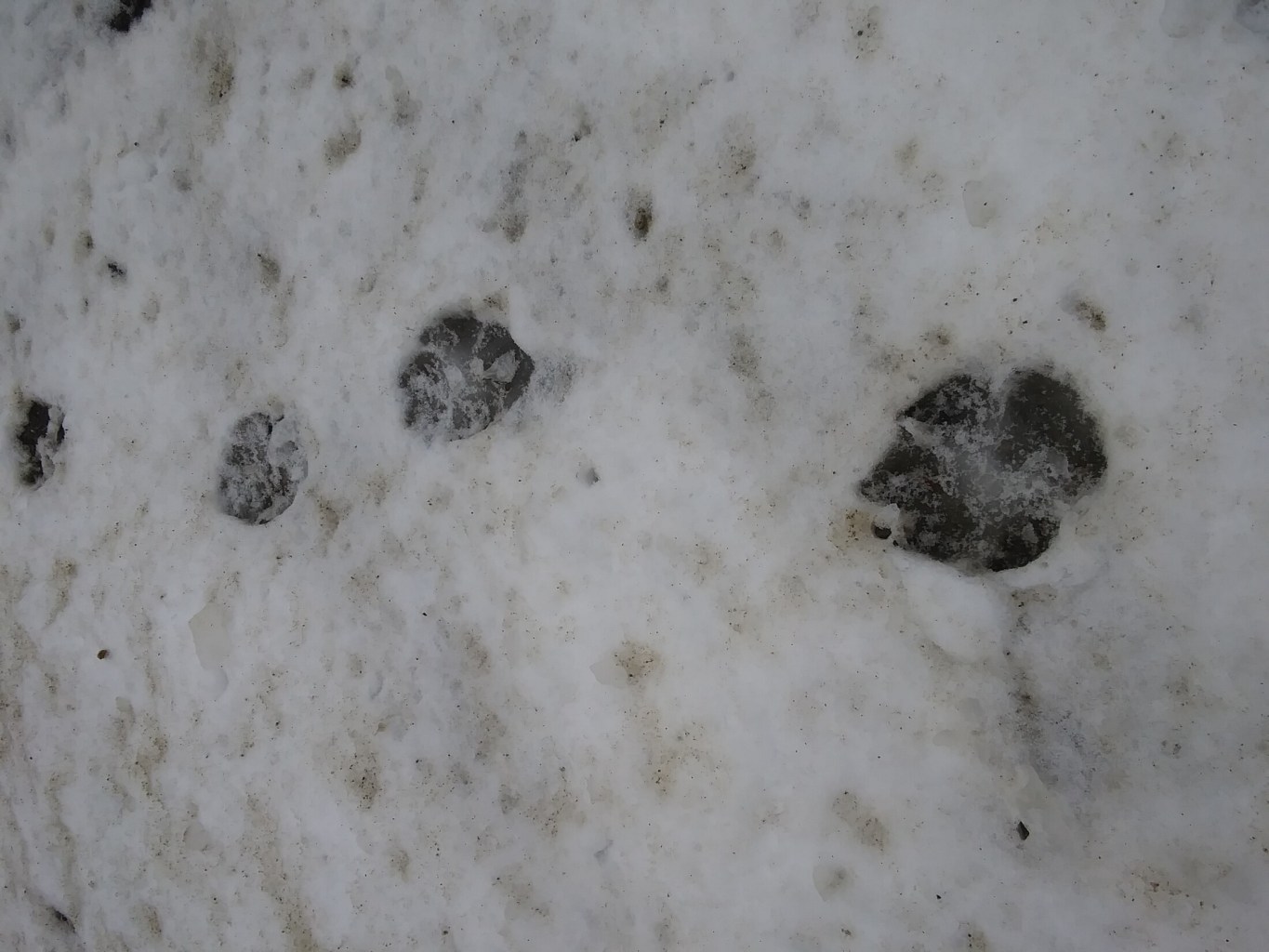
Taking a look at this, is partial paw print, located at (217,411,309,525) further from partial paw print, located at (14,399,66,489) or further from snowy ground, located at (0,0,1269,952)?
partial paw print, located at (14,399,66,489)

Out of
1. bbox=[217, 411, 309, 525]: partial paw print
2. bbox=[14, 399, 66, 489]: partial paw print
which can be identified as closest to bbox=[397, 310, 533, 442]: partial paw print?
bbox=[217, 411, 309, 525]: partial paw print

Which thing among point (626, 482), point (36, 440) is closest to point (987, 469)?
point (626, 482)

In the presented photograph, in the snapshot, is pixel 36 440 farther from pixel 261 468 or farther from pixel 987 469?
pixel 987 469

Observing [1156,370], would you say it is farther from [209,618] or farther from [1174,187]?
[209,618]

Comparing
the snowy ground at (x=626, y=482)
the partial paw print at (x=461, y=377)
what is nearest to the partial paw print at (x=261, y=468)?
the snowy ground at (x=626, y=482)

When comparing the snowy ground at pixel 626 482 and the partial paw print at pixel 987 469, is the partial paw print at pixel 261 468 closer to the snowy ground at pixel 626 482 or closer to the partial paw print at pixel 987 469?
the snowy ground at pixel 626 482
